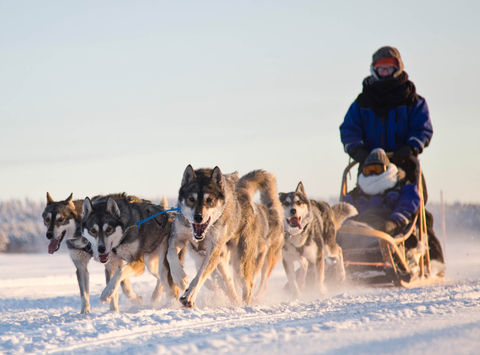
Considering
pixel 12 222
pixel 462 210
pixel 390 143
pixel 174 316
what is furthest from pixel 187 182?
pixel 12 222

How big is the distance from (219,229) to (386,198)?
2.77 metres

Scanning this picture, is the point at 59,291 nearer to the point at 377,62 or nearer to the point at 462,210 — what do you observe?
the point at 377,62

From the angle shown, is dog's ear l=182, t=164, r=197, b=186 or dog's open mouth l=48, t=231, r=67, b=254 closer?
dog's ear l=182, t=164, r=197, b=186

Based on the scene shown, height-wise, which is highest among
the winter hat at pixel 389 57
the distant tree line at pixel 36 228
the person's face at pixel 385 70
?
the winter hat at pixel 389 57

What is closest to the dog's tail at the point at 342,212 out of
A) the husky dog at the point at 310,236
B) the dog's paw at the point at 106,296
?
the husky dog at the point at 310,236

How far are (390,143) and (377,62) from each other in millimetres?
964

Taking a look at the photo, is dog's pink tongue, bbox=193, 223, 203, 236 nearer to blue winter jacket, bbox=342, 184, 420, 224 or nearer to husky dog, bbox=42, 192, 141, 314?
husky dog, bbox=42, 192, 141, 314

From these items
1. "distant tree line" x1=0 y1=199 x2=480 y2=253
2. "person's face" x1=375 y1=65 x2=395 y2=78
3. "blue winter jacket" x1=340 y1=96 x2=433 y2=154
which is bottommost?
"distant tree line" x1=0 y1=199 x2=480 y2=253

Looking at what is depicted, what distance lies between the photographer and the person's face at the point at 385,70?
760 centimetres

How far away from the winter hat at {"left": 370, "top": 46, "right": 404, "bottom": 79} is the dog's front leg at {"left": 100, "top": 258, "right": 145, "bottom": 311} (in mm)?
3726

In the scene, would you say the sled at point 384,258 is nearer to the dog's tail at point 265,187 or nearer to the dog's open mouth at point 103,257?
the dog's tail at point 265,187

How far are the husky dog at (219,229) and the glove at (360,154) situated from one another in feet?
4.76

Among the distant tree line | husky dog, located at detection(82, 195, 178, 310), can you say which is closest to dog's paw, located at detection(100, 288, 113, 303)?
husky dog, located at detection(82, 195, 178, 310)

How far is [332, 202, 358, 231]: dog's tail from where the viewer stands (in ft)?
24.3
